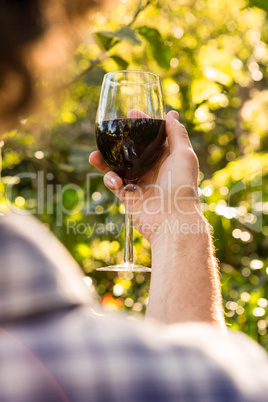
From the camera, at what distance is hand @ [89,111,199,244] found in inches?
62.4

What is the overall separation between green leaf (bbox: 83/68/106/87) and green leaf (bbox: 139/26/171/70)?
0.27m

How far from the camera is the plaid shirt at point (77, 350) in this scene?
39 centimetres

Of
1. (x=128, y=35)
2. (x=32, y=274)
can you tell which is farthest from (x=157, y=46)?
(x=32, y=274)

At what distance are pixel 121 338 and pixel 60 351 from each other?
0.17 feet

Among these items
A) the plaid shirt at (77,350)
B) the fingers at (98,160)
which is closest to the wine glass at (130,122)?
the fingers at (98,160)

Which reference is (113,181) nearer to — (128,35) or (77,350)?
(128,35)

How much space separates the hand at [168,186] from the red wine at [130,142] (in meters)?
0.04

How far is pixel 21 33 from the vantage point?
0.52 metres

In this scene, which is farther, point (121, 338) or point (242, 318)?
point (242, 318)

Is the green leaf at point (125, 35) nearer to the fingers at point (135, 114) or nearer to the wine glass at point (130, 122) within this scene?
the wine glass at point (130, 122)

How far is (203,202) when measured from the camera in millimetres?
→ 2582

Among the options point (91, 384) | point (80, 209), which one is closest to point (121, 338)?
point (91, 384)

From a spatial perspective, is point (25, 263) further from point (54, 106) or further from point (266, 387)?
point (54, 106)

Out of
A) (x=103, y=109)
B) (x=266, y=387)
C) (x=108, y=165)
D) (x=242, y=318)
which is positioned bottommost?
(x=242, y=318)
